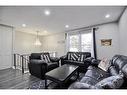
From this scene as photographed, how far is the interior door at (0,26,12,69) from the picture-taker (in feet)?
14.9

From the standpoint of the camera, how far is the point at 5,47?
470cm

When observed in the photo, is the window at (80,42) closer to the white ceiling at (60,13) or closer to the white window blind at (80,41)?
the white window blind at (80,41)

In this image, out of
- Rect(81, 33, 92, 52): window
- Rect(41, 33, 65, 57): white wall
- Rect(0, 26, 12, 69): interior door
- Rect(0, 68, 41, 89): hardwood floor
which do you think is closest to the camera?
Rect(0, 68, 41, 89): hardwood floor

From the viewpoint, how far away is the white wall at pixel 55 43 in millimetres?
6457

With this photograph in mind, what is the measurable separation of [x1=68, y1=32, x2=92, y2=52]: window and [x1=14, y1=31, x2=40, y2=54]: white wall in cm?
311

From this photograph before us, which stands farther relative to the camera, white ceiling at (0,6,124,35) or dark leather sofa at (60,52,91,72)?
dark leather sofa at (60,52,91,72)

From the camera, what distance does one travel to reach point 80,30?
545 centimetres

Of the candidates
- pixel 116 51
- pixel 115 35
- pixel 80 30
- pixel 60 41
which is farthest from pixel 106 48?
pixel 60 41

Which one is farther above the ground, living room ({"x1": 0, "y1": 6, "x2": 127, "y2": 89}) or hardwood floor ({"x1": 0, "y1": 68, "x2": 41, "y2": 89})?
living room ({"x1": 0, "y1": 6, "x2": 127, "y2": 89})

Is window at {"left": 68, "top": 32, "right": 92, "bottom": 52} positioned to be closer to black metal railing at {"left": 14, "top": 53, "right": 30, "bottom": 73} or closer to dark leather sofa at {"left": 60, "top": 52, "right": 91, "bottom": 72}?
dark leather sofa at {"left": 60, "top": 52, "right": 91, "bottom": 72}

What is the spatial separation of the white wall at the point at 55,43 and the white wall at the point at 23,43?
0.90 metres

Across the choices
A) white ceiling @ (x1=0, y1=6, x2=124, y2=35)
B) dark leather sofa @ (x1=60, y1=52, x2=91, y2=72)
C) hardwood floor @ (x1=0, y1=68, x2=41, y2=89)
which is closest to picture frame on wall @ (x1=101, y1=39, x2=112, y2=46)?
dark leather sofa @ (x1=60, y1=52, x2=91, y2=72)

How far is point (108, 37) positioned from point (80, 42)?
1.70 metres
